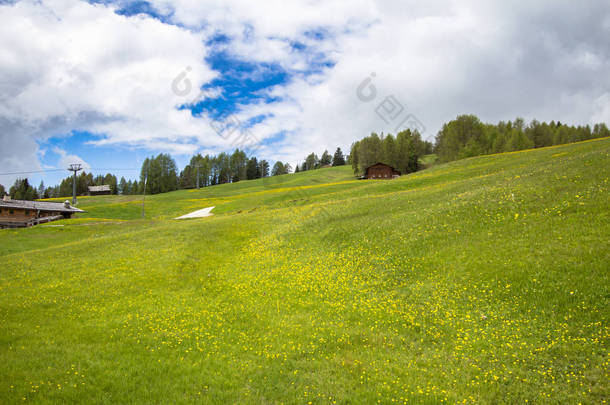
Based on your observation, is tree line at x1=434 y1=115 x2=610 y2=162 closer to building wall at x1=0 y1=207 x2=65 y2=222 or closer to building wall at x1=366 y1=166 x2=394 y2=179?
building wall at x1=366 y1=166 x2=394 y2=179

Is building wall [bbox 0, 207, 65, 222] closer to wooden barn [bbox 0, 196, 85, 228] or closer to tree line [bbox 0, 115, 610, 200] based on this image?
wooden barn [bbox 0, 196, 85, 228]

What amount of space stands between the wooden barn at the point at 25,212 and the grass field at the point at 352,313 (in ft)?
139

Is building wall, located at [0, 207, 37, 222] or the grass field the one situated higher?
building wall, located at [0, 207, 37, 222]

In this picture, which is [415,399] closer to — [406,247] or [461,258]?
[461,258]

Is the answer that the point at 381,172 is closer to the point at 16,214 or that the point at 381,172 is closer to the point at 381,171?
the point at 381,171

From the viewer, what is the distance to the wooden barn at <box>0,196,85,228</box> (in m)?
57.3

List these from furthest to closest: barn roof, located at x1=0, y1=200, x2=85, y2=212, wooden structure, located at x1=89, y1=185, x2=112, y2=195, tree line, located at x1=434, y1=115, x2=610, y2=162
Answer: wooden structure, located at x1=89, y1=185, x2=112, y2=195
tree line, located at x1=434, y1=115, x2=610, y2=162
barn roof, located at x1=0, y1=200, x2=85, y2=212

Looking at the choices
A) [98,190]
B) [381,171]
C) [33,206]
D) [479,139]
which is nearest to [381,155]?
[381,171]

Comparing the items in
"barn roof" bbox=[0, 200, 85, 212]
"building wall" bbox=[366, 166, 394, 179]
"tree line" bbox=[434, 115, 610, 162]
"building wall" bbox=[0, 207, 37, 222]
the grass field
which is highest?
"tree line" bbox=[434, 115, 610, 162]

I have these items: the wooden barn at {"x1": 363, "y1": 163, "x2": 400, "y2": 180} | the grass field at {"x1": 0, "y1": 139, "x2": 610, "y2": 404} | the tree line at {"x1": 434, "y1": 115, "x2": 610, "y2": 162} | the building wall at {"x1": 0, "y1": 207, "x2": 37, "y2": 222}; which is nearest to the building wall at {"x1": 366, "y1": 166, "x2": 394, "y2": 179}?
the wooden barn at {"x1": 363, "y1": 163, "x2": 400, "y2": 180}

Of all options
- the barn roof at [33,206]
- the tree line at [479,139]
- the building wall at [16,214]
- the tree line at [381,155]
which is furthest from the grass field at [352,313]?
the tree line at [479,139]

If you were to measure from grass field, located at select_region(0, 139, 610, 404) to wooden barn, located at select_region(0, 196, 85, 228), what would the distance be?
42.3m

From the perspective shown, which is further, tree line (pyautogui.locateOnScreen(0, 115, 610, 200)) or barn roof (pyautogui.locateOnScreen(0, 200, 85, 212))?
tree line (pyautogui.locateOnScreen(0, 115, 610, 200))

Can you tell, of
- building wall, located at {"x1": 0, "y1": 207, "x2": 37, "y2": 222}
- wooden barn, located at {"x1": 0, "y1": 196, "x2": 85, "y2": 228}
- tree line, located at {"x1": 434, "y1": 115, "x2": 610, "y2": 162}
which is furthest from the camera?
tree line, located at {"x1": 434, "y1": 115, "x2": 610, "y2": 162}
